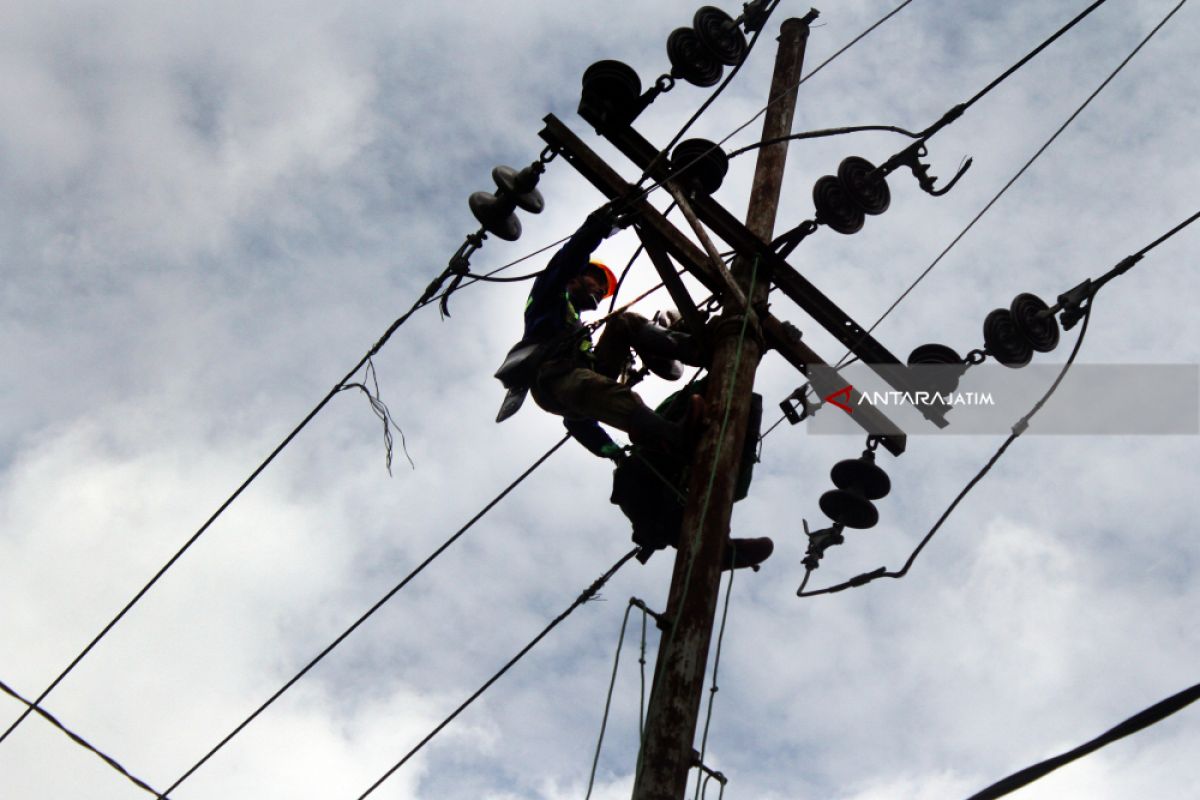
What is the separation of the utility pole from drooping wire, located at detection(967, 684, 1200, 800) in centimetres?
126

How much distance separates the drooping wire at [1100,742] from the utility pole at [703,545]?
126cm

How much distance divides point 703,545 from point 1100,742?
190 cm

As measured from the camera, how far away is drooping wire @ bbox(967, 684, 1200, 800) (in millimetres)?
3816

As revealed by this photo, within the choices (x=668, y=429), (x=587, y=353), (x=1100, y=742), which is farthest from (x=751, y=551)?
(x=1100, y=742)

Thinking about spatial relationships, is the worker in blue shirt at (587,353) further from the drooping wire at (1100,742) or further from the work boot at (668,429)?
the drooping wire at (1100,742)

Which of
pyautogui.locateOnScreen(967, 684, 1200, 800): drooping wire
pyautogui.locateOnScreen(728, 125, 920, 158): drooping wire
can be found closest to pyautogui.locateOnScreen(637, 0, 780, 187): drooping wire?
pyautogui.locateOnScreen(728, 125, 920, 158): drooping wire

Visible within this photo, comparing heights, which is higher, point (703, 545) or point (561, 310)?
point (561, 310)

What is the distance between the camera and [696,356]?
7.03m

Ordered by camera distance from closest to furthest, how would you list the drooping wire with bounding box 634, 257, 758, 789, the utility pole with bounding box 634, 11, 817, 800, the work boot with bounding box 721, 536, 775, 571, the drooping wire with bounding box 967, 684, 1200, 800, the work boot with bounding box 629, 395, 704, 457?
the drooping wire with bounding box 967, 684, 1200, 800 → the utility pole with bounding box 634, 11, 817, 800 → the drooping wire with bounding box 634, 257, 758, 789 → the work boot with bounding box 629, 395, 704, 457 → the work boot with bounding box 721, 536, 775, 571

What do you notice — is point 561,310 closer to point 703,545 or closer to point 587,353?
point 587,353

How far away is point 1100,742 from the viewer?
3842 mm

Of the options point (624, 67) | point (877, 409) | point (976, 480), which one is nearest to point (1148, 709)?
point (976, 480)

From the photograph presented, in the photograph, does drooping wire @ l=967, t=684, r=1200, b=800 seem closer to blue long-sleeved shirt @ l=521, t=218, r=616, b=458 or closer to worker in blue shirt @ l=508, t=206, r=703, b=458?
worker in blue shirt @ l=508, t=206, r=703, b=458

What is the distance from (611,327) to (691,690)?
2841mm
